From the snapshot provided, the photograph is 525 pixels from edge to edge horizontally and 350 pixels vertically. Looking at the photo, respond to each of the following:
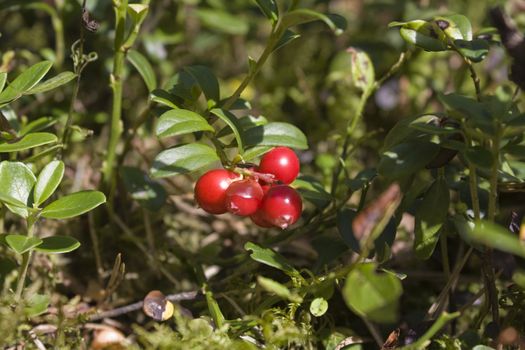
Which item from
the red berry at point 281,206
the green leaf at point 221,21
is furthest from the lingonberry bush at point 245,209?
the green leaf at point 221,21

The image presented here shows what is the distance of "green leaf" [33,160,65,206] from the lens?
1.35 meters

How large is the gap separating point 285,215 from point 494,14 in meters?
0.57

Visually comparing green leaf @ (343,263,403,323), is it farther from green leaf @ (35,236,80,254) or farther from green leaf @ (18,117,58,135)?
green leaf @ (18,117,58,135)

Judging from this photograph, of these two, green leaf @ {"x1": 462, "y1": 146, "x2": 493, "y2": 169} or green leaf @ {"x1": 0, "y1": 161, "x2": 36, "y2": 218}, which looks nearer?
green leaf @ {"x1": 462, "y1": 146, "x2": 493, "y2": 169}

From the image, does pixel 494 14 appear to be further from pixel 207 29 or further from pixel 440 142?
pixel 207 29

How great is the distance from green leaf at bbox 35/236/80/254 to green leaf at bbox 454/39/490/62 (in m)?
0.89

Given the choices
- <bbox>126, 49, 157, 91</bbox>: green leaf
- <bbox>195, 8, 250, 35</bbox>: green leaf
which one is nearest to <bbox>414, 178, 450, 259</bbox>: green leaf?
<bbox>126, 49, 157, 91</bbox>: green leaf

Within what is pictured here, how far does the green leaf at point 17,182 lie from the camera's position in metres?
1.34

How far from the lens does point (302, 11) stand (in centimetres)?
125

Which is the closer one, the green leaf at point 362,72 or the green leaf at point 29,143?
the green leaf at point 29,143

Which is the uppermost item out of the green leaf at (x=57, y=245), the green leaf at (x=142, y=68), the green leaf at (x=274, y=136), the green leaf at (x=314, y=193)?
the green leaf at (x=142, y=68)

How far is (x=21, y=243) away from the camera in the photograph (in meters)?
1.26

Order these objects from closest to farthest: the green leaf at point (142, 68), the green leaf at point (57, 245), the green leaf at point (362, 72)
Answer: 1. the green leaf at point (57, 245)
2. the green leaf at point (142, 68)
3. the green leaf at point (362, 72)

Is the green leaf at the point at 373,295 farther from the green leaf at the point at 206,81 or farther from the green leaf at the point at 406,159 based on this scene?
the green leaf at the point at 206,81
